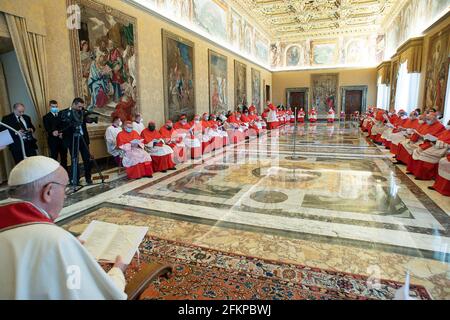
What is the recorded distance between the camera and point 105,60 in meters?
7.68

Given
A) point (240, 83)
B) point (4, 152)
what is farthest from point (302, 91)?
point (4, 152)

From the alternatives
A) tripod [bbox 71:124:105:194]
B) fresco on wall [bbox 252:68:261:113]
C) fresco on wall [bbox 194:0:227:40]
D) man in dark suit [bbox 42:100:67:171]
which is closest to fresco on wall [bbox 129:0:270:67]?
fresco on wall [bbox 194:0:227:40]

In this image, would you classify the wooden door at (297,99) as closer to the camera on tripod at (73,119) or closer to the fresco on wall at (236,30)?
the fresco on wall at (236,30)

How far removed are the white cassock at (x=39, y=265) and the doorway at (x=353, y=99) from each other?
91.7ft

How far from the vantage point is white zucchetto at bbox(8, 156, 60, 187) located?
4.59 ft

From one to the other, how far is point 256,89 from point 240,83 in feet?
13.2

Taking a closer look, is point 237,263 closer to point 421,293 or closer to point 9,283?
point 421,293

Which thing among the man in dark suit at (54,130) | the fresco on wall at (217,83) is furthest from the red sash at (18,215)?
the fresco on wall at (217,83)

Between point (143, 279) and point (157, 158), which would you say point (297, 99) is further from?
point (143, 279)

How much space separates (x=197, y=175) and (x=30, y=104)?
3.96 m

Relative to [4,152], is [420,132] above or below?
above

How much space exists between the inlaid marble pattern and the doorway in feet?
65.3

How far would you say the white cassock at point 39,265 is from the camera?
110cm

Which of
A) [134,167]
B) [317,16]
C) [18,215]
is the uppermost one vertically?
[317,16]
